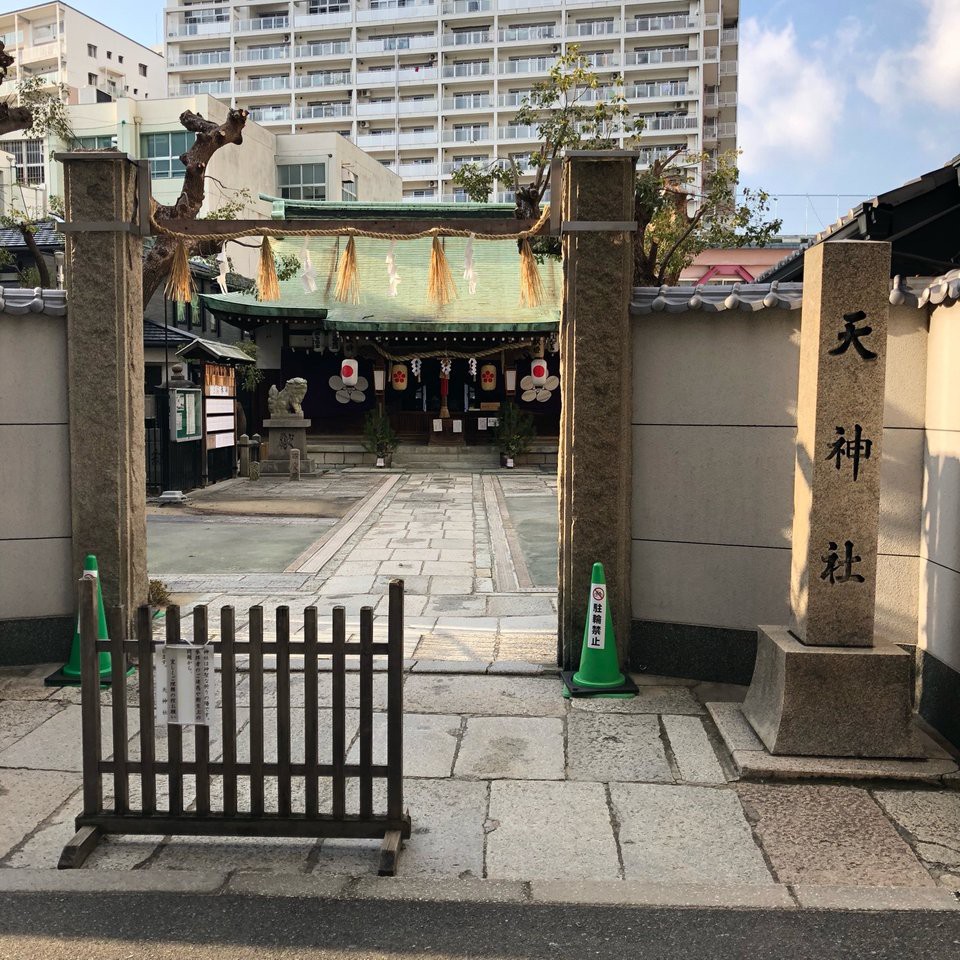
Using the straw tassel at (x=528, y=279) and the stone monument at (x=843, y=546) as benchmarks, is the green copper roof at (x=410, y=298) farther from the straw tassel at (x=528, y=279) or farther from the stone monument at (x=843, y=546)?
the stone monument at (x=843, y=546)

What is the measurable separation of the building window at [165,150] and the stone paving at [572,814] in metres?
38.7

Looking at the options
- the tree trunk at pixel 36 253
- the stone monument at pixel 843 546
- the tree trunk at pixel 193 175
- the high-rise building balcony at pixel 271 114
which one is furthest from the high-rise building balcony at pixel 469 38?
Result: the stone monument at pixel 843 546

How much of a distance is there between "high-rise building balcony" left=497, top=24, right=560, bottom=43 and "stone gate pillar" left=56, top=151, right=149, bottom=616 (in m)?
61.4

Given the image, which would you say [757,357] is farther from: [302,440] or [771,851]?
[302,440]

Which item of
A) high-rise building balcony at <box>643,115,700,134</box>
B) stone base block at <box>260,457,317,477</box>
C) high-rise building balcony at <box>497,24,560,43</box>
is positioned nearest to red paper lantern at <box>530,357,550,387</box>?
stone base block at <box>260,457,317,477</box>

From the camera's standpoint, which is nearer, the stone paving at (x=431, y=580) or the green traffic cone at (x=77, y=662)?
the green traffic cone at (x=77, y=662)

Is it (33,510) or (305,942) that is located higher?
(33,510)

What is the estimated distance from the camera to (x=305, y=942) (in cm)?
340

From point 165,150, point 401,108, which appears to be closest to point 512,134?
point 401,108

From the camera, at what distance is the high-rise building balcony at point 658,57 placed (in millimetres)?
58969

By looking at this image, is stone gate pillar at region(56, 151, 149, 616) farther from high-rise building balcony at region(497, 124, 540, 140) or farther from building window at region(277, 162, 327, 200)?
high-rise building balcony at region(497, 124, 540, 140)

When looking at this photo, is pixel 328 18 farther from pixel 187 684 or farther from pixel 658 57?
pixel 187 684

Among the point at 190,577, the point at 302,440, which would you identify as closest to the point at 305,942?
the point at 190,577

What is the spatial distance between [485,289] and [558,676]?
A: 847 inches
